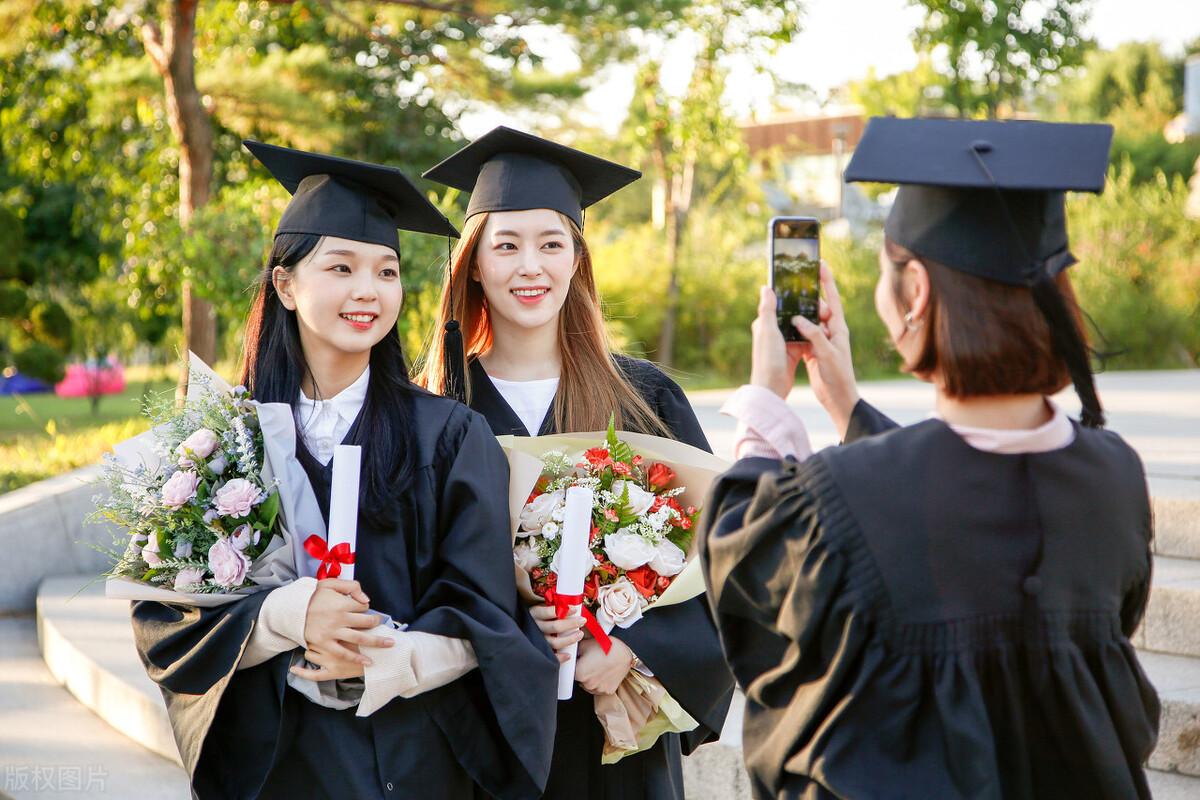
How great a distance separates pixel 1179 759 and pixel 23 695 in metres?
4.58

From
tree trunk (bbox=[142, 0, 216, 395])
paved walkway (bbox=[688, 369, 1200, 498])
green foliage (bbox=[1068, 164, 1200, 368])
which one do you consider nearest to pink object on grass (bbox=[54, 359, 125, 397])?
tree trunk (bbox=[142, 0, 216, 395])

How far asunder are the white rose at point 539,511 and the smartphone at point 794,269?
34.6 inches

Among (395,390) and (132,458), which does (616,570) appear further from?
(132,458)

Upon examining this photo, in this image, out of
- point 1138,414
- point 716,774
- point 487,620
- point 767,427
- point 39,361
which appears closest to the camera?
point 767,427

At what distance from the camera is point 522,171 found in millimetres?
2930

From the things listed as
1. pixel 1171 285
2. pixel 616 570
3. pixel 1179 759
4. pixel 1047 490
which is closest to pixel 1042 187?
pixel 1047 490

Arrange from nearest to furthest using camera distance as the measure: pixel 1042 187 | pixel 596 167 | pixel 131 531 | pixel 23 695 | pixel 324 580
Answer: pixel 1042 187
pixel 324 580
pixel 131 531
pixel 596 167
pixel 23 695

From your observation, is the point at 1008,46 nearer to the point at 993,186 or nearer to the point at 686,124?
the point at 686,124

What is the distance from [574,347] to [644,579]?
72cm

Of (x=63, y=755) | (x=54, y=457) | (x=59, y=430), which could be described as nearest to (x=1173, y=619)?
(x=63, y=755)

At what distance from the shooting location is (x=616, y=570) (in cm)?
259

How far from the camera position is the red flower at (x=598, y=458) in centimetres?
258

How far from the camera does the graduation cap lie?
61.7 inches

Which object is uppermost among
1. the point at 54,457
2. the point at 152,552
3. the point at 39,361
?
the point at 152,552
